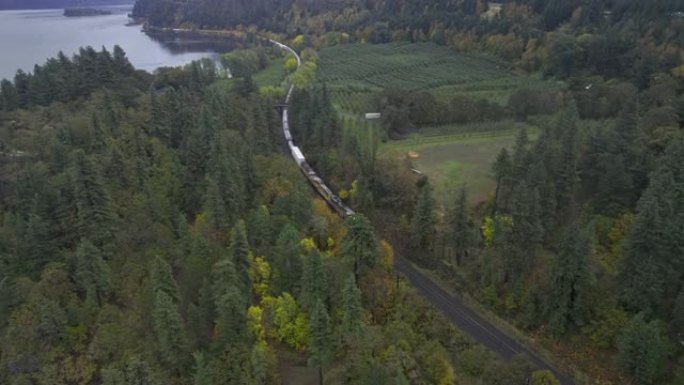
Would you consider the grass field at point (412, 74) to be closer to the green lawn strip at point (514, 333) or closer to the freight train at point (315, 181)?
the freight train at point (315, 181)

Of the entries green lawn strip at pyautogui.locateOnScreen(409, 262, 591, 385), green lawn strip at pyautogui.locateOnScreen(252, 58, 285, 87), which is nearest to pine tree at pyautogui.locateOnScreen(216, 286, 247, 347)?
green lawn strip at pyautogui.locateOnScreen(409, 262, 591, 385)

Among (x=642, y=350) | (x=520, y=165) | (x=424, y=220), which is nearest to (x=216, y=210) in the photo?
(x=424, y=220)

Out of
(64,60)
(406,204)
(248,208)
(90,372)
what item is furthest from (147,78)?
(90,372)

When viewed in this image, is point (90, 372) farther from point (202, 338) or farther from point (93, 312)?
point (202, 338)

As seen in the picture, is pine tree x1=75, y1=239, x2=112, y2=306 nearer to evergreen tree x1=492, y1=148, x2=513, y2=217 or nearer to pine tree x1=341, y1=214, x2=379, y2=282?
pine tree x1=341, y1=214, x2=379, y2=282

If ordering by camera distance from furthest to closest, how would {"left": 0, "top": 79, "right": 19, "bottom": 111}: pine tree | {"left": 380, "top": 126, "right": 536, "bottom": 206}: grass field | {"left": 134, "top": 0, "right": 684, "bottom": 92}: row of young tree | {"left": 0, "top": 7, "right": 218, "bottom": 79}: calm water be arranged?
{"left": 0, "top": 7, "right": 218, "bottom": 79}: calm water → {"left": 134, "top": 0, "right": 684, "bottom": 92}: row of young tree → {"left": 0, "top": 79, "right": 19, "bottom": 111}: pine tree → {"left": 380, "top": 126, "right": 536, "bottom": 206}: grass field
